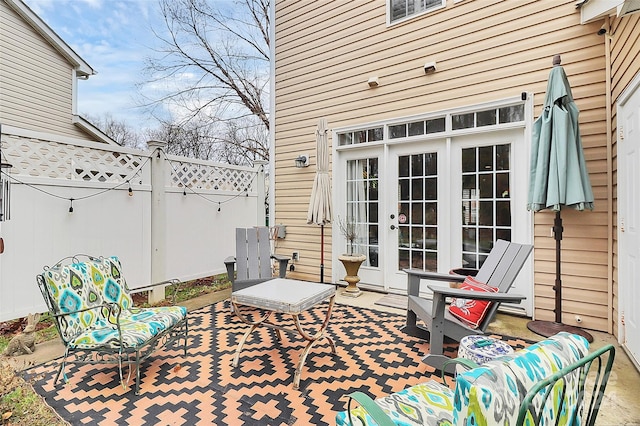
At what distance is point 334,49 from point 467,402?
556 centimetres

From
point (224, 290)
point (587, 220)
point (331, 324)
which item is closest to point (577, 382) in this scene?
point (331, 324)

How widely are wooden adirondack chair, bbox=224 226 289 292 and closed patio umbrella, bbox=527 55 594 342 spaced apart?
3153 mm

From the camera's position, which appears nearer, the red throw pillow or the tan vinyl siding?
the tan vinyl siding

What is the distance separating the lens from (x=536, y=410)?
3.19 feet

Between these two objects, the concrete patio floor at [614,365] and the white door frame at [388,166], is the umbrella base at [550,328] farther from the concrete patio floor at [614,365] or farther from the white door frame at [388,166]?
the white door frame at [388,166]

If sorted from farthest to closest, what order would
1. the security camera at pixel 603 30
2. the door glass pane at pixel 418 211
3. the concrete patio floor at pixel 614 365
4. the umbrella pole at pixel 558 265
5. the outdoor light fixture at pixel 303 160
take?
1. the outdoor light fixture at pixel 303 160
2. the door glass pane at pixel 418 211
3. the umbrella pole at pixel 558 265
4. the security camera at pixel 603 30
5. the concrete patio floor at pixel 614 365

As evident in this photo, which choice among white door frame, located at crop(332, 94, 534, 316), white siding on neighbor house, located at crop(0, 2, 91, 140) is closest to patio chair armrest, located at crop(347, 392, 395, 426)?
white door frame, located at crop(332, 94, 534, 316)

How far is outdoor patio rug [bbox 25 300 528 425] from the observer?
2.14 m

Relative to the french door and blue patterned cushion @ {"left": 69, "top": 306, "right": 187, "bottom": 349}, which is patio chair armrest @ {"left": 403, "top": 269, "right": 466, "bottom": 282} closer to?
the french door

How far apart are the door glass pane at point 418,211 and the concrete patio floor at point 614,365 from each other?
824 mm

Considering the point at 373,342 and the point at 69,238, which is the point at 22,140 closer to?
the point at 69,238

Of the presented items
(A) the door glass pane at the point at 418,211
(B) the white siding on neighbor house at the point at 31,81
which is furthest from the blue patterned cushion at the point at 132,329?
(B) the white siding on neighbor house at the point at 31,81

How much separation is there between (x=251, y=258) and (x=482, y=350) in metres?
3.04

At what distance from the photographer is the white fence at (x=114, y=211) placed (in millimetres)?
3379
